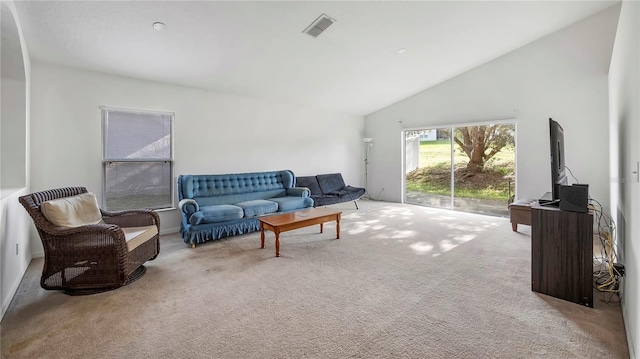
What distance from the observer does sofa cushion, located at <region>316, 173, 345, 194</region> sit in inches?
254

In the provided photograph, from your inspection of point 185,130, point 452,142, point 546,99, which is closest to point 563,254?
point 546,99

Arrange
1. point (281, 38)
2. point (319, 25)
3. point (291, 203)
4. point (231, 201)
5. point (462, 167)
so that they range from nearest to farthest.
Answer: point (319, 25) < point (281, 38) < point (231, 201) < point (291, 203) < point (462, 167)

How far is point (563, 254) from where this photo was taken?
2.31 meters

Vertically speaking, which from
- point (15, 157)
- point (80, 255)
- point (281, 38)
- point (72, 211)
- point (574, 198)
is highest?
point (281, 38)

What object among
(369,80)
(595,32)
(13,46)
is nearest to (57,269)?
(13,46)

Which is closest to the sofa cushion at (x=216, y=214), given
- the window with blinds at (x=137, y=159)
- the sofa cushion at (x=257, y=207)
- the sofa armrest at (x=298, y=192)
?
the sofa cushion at (x=257, y=207)

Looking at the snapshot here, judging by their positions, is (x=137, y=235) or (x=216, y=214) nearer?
(x=137, y=235)

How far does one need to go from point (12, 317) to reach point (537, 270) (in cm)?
424

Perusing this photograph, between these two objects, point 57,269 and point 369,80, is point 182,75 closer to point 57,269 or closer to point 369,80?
point 57,269

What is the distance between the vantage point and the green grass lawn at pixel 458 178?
18.6 ft

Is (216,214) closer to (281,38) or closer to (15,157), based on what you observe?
(15,157)

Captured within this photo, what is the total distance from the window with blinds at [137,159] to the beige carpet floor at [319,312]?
1334mm

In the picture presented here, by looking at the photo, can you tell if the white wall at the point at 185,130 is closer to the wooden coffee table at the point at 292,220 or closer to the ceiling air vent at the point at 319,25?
the wooden coffee table at the point at 292,220

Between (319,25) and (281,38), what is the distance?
0.54m
